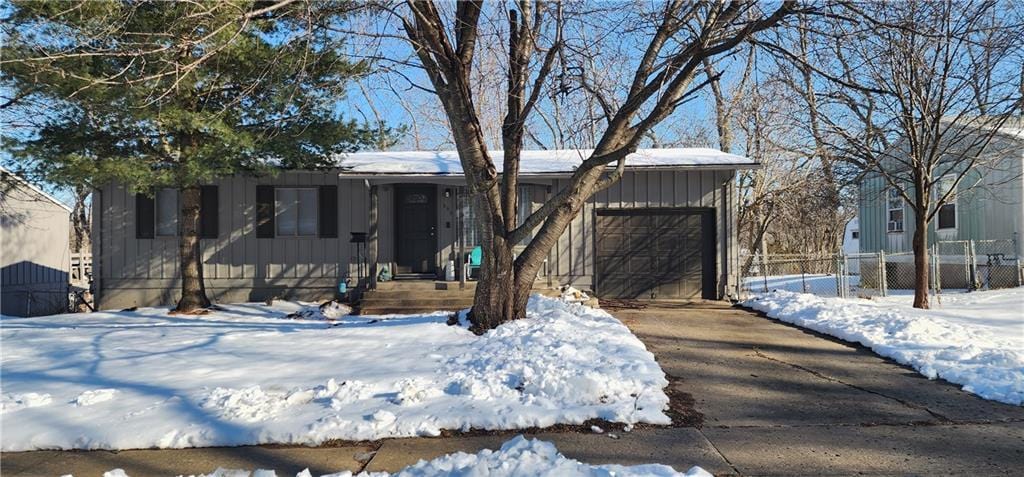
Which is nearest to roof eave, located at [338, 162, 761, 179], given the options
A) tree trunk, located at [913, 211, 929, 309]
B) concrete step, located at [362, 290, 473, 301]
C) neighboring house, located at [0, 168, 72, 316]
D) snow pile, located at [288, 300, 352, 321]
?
concrete step, located at [362, 290, 473, 301]

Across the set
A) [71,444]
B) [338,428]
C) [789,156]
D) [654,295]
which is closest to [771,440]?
[338,428]

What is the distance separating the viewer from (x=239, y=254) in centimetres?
1354

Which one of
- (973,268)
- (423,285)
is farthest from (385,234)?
(973,268)

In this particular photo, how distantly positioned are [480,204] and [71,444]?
513 centimetres

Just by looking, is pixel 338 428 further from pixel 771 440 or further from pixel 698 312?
pixel 698 312

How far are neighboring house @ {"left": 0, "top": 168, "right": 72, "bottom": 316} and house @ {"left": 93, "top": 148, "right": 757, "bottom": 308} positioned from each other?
521cm

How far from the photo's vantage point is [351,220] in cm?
1357

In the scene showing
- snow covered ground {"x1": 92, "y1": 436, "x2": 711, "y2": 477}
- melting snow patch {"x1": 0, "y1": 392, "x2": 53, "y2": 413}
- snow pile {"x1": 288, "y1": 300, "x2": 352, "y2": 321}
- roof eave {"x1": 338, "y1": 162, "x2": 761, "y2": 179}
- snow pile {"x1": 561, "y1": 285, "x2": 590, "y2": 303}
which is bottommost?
snow covered ground {"x1": 92, "y1": 436, "x2": 711, "y2": 477}

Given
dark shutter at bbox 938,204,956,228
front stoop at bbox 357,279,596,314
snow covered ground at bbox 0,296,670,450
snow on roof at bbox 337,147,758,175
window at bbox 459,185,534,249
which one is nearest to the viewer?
snow covered ground at bbox 0,296,670,450

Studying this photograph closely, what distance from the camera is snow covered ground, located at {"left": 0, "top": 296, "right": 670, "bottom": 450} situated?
4855mm

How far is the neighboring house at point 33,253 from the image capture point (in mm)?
17609

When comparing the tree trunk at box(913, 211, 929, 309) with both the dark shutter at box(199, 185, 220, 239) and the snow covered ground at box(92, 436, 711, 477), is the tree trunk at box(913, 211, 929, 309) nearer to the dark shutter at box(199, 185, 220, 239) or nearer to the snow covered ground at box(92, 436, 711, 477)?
the snow covered ground at box(92, 436, 711, 477)

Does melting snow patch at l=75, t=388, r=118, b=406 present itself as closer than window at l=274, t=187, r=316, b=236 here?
Yes

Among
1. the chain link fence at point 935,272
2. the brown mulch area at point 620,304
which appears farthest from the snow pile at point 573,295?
the chain link fence at point 935,272
